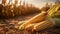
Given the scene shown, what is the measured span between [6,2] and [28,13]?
0.46 metres

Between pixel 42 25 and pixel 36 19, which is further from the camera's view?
pixel 36 19

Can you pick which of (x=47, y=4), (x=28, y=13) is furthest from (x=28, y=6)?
(x=47, y=4)

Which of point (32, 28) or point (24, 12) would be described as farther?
point (24, 12)

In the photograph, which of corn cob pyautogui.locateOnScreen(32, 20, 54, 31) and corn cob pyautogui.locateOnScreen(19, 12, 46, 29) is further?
corn cob pyautogui.locateOnScreen(19, 12, 46, 29)

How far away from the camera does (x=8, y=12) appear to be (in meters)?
2.98

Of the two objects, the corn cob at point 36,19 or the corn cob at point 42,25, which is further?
the corn cob at point 36,19

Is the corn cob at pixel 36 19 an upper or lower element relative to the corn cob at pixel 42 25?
upper

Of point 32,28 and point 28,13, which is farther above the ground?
point 28,13

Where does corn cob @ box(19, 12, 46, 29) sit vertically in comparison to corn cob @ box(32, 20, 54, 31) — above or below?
above

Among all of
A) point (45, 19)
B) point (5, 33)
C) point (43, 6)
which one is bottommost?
point (5, 33)

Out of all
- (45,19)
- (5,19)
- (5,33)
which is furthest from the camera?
(5,19)

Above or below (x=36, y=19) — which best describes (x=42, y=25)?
below

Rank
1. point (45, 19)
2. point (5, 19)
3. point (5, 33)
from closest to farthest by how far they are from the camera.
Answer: point (5, 33) → point (45, 19) → point (5, 19)

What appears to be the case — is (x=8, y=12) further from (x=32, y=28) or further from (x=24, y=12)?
(x=32, y=28)
